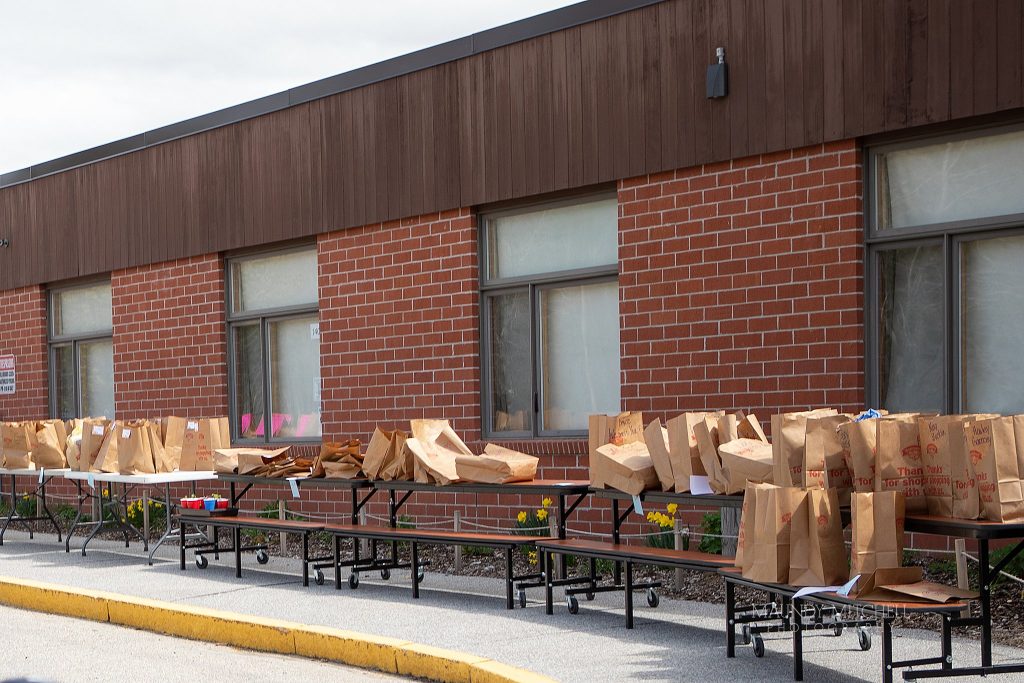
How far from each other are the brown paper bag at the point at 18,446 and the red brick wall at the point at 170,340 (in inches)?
69.1

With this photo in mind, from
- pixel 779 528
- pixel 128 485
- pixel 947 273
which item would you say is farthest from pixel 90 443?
pixel 779 528

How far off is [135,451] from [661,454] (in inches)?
262

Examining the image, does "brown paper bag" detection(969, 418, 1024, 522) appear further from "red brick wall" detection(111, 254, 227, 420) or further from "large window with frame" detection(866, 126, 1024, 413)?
"red brick wall" detection(111, 254, 227, 420)

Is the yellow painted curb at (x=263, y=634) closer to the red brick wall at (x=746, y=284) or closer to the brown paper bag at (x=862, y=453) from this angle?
the brown paper bag at (x=862, y=453)

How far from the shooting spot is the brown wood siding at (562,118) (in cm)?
948

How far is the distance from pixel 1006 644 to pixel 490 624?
324 cm

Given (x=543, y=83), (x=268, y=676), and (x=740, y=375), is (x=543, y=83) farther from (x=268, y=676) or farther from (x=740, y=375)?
(x=268, y=676)

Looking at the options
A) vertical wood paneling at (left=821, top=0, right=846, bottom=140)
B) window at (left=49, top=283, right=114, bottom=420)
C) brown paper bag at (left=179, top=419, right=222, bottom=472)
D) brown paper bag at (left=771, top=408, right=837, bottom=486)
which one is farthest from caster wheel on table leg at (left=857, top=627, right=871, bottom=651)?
window at (left=49, top=283, right=114, bottom=420)

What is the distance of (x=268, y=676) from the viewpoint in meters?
7.88

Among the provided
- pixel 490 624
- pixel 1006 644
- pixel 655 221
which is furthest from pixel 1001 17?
pixel 490 624

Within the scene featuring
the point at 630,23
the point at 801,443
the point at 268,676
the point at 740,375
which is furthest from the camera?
the point at 630,23

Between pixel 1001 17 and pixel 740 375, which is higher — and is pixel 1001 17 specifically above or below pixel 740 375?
above

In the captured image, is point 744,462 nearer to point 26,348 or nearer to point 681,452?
point 681,452

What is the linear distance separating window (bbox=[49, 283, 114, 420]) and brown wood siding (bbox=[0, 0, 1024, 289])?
0.60 m
